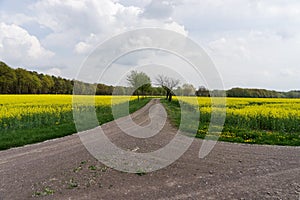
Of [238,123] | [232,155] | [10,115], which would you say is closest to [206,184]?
[232,155]

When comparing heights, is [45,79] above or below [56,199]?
above

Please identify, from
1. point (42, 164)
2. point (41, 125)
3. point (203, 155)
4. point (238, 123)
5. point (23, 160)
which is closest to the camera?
point (42, 164)

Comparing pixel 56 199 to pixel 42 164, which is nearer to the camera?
pixel 56 199

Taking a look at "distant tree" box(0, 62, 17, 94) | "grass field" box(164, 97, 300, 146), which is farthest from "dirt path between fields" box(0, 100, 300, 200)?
"distant tree" box(0, 62, 17, 94)

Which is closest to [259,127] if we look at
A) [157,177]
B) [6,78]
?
[157,177]

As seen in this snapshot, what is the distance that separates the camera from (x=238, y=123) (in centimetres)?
1552

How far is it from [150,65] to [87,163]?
572cm

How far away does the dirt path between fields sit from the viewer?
4.84 m

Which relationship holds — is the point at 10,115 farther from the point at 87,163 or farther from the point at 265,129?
the point at 265,129

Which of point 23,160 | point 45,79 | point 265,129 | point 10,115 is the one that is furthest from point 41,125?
point 45,79

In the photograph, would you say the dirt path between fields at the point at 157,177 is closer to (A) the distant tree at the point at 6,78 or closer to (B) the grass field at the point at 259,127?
(B) the grass field at the point at 259,127

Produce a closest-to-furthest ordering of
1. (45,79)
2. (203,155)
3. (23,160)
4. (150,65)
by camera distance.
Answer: (23,160) < (203,155) < (150,65) < (45,79)

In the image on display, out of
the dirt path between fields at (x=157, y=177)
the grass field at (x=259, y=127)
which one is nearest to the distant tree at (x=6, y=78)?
the grass field at (x=259, y=127)

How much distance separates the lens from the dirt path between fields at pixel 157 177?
191 inches
